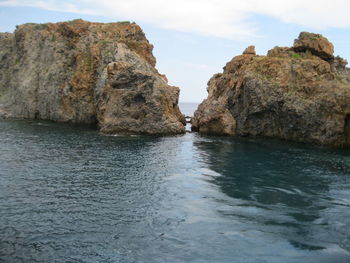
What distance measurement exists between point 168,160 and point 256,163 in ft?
34.0

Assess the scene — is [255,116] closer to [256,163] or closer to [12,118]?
[256,163]

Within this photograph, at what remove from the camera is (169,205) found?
2628 cm

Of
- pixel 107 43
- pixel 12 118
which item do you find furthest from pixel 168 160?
pixel 12 118

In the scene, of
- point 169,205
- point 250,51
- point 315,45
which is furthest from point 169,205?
point 250,51

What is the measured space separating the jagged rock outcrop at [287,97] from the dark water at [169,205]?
966 centimetres

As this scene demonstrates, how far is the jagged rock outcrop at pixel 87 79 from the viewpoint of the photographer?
62750 millimetres

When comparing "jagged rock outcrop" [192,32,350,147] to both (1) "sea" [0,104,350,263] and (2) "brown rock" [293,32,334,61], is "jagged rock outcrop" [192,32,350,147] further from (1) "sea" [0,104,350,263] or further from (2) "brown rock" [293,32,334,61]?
(1) "sea" [0,104,350,263]

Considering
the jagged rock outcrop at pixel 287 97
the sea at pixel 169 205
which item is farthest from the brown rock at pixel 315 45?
the sea at pixel 169 205

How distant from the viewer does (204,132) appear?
231ft

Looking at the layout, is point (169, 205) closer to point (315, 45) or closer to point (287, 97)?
point (287, 97)

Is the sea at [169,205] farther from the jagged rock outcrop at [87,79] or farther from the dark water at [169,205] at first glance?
the jagged rock outcrop at [87,79]

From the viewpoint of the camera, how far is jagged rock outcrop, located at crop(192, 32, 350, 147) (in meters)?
55.8

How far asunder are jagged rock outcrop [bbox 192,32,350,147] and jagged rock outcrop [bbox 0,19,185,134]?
30.9ft

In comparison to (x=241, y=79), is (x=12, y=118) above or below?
below
